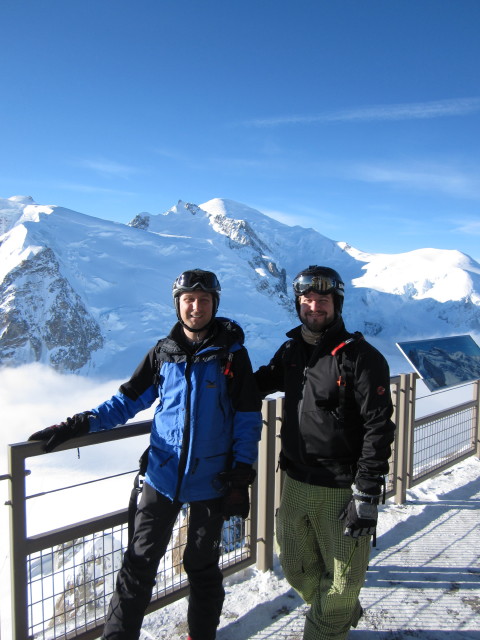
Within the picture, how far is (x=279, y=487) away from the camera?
3582mm

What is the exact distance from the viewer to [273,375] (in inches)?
112

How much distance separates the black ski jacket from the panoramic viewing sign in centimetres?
229


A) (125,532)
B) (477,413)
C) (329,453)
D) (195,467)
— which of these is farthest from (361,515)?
(477,413)

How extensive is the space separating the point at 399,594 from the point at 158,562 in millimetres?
1856

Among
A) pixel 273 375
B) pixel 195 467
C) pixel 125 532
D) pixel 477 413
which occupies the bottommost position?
pixel 125 532

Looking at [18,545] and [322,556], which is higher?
[18,545]

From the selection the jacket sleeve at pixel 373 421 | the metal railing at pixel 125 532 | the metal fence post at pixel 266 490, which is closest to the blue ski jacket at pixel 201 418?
the metal railing at pixel 125 532

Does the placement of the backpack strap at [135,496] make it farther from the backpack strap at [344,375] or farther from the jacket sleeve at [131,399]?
the backpack strap at [344,375]

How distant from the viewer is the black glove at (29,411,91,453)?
7.80 ft

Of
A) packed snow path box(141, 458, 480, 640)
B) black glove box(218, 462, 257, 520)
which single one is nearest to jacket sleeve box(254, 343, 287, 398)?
black glove box(218, 462, 257, 520)

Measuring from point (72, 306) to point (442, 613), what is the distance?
148m

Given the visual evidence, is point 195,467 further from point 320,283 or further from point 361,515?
point 320,283

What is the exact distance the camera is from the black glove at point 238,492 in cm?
245

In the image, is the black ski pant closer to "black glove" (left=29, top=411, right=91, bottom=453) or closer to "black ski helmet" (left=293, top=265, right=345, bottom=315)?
"black glove" (left=29, top=411, right=91, bottom=453)
